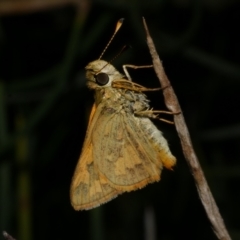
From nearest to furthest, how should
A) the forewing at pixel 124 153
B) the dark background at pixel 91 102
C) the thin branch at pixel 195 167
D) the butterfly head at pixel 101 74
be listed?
the thin branch at pixel 195 167, the forewing at pixel 124 153, the butterfly head at pixel 101 74, the dark background at pixel 91 102

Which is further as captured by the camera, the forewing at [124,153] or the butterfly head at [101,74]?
the butterfly head at [101,74]

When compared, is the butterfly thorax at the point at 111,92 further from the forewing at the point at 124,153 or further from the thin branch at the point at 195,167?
the thin branch at the point at 195,167

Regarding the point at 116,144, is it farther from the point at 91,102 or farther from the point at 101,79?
the point at 91,102

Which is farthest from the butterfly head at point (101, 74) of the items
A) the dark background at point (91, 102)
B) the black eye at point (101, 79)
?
the dark background at point (91, 102)

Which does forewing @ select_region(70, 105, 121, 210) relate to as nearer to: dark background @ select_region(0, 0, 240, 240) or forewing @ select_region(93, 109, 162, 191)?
forewing @ select_region(93, 109, 162, 191)

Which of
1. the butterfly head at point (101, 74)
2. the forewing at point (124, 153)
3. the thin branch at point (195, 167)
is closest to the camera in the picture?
the thin branch at point (195, 167)

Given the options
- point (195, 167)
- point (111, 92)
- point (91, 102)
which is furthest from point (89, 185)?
point (91, 102)

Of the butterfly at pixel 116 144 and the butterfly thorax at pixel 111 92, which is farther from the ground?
the butterfly thorax at pixel 111 92
